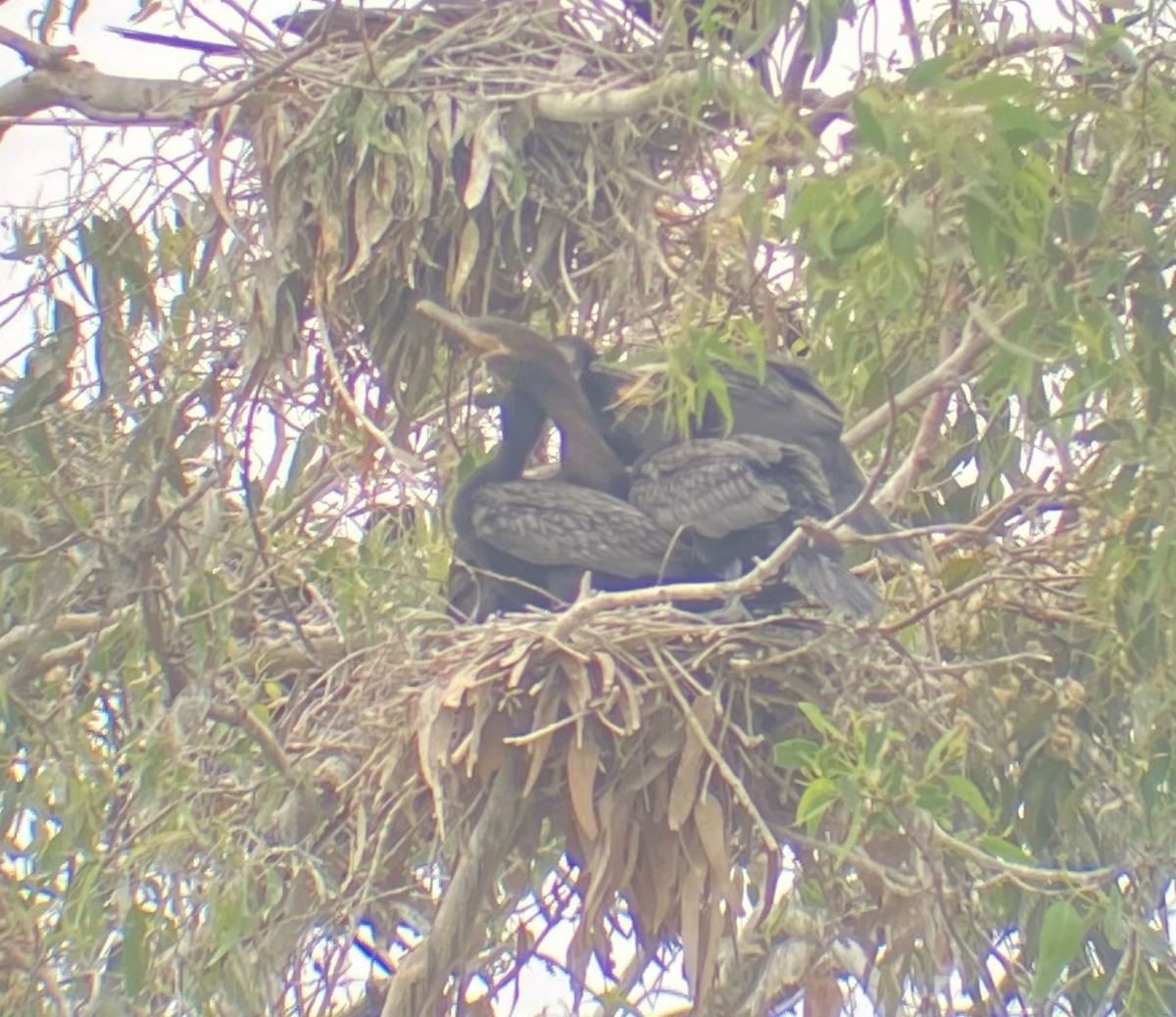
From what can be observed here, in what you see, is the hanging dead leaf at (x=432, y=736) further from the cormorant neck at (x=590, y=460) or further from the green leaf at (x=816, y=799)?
the cormorant neck at (x=590, y=460)

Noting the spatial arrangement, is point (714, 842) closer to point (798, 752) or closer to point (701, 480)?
point (798, 752)

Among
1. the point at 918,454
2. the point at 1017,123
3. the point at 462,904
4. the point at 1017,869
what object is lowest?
the point at 462,904

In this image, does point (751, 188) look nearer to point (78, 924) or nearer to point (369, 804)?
point (369, 804)

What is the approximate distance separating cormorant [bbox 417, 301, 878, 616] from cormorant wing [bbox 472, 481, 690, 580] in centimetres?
3

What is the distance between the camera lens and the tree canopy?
4516 millimetres

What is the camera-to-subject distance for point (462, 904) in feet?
15.5

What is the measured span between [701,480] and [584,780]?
3.07 ft

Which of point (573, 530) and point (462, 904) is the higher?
point (573, 530)

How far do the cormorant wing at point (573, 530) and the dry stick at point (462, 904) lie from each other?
0.81m

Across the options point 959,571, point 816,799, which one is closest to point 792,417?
point 959,571

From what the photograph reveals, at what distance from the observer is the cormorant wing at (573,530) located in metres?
5.39

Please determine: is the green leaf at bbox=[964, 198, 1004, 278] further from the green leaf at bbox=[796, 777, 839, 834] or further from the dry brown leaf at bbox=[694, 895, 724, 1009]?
the dry brown leaf at bbox=[694, 895, 724, 1009]

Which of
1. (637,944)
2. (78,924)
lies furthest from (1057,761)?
(78,924)

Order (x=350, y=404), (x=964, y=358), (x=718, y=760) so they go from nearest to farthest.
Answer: (x=964, y=358), (x=718, y=760), (x=350, y=404)
